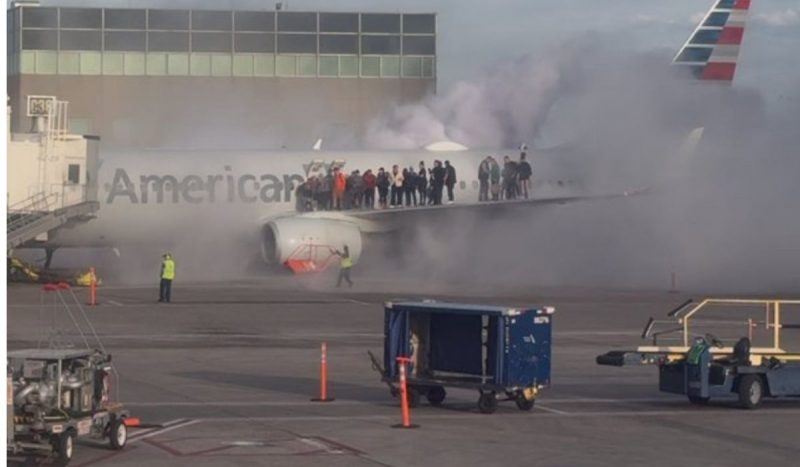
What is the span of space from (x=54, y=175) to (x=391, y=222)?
413 inches

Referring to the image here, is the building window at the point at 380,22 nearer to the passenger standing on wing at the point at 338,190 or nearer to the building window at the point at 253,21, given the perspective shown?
the building window at the point at 253,21

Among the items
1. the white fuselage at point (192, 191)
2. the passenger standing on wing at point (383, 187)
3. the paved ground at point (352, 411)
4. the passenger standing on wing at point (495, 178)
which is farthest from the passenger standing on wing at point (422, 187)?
the paved ground at point (352, 411)

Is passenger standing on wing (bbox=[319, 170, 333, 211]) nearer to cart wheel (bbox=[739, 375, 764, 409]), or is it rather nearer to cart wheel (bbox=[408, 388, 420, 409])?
cart wheel (bbox=[408, 388, 420, 409])

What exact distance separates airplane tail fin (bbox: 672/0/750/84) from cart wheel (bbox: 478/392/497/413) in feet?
140

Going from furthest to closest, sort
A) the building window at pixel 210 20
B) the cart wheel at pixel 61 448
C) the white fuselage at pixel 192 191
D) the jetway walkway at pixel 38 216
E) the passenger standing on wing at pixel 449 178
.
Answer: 1. the building window at pixel 210 20
2. the passenger standing on wing at pixel 449 178
3. the white fuselage at pixel 192 191
4. the jetway walkway at pixel 38 216
5. the cart wheel at pixel 61 448

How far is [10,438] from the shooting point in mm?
15836

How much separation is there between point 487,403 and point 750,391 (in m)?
3.59

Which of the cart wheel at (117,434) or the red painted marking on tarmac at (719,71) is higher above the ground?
the red painted marking on tarmac at (719,71)

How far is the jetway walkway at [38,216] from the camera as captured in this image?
148 ft

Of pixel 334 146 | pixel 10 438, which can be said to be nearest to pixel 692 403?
pixel 10 438

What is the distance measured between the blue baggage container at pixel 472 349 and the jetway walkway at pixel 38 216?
24.6 m

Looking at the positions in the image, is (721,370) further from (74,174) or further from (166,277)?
(74,174)

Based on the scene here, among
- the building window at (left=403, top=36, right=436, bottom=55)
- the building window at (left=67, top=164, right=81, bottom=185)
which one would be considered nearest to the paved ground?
the building window at (left=67, top=164, right=81, bottom=185)

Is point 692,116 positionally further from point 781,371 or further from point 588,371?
point 781,371
